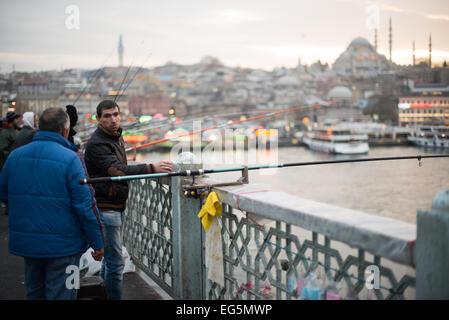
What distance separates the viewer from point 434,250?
1591 millimetres

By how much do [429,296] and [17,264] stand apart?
3.85 m

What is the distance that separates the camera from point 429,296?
1.65 meters

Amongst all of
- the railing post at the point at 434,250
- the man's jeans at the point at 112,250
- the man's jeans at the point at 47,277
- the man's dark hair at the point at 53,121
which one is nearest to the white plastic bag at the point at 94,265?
the man's jeans at the point at 112,250

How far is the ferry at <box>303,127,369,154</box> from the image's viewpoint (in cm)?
6919

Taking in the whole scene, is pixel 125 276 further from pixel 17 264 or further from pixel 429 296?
pixel 429 296

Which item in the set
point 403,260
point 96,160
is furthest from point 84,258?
point 403,260

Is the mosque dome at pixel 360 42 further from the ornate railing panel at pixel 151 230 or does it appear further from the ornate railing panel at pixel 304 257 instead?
the ornate railing panel at pixel 304 257

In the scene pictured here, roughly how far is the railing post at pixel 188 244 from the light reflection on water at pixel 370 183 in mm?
29925

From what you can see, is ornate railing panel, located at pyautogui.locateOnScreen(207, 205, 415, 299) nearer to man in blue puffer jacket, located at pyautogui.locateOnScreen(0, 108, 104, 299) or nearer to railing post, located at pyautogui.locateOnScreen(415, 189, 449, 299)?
railing post, located at pyautogui.locateOnScreen(415, 189, 449, 299)

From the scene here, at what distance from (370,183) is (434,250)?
5176 cm

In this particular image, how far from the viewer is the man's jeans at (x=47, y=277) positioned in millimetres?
2496

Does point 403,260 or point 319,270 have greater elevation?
point 403,260

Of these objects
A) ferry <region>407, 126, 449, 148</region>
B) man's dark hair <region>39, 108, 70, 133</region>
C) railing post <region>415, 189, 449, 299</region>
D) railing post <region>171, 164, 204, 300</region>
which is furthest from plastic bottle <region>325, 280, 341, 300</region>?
ferry <region>407, 126, 449, 148</region>

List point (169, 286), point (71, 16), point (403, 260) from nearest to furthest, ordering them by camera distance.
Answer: point (403, 260) < point (169, 286) < point (71, 16)
